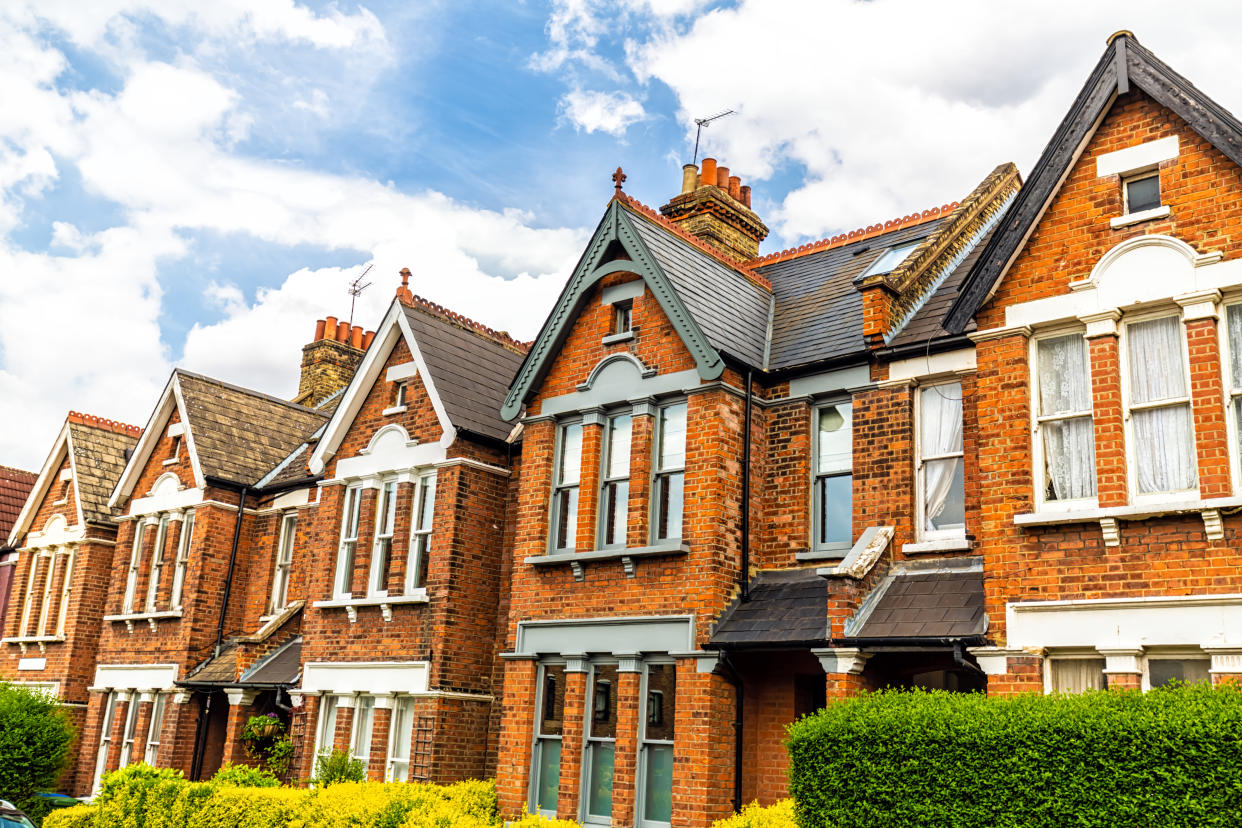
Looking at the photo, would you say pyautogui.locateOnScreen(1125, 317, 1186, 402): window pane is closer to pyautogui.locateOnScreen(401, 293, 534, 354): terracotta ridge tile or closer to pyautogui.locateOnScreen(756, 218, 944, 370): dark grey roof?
pyautogui.locateOnScreen(756, 218, 944, 370): dark grey roof

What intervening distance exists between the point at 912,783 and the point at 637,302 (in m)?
8.86

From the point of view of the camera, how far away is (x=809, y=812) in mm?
10773

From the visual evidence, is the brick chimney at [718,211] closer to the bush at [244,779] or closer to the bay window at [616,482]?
the bay window at [616,482]

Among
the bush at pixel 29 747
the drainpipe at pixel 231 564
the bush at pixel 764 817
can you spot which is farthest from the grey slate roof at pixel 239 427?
the bush at pixel 764 817

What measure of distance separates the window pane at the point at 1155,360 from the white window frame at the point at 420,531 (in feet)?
37.9

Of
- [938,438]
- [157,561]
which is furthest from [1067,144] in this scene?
[157,561]

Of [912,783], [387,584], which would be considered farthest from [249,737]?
[912,783]

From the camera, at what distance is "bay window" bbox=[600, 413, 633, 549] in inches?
638

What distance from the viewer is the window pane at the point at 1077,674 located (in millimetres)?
11359

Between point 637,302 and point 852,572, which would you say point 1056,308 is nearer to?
point 852,572

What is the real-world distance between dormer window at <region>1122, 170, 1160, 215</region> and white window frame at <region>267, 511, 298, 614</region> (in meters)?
17.8

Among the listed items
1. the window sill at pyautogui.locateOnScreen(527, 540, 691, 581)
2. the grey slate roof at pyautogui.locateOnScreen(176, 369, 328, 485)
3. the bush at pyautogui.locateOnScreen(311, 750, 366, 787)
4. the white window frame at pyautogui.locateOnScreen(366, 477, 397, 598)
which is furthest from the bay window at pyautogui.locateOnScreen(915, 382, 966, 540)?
the grey slate roof at pyautogui.locateOnScreen(176, 369, 328, 485)

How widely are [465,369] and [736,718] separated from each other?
9.03 metres

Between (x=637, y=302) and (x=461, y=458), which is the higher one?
(x=637, y=302)
